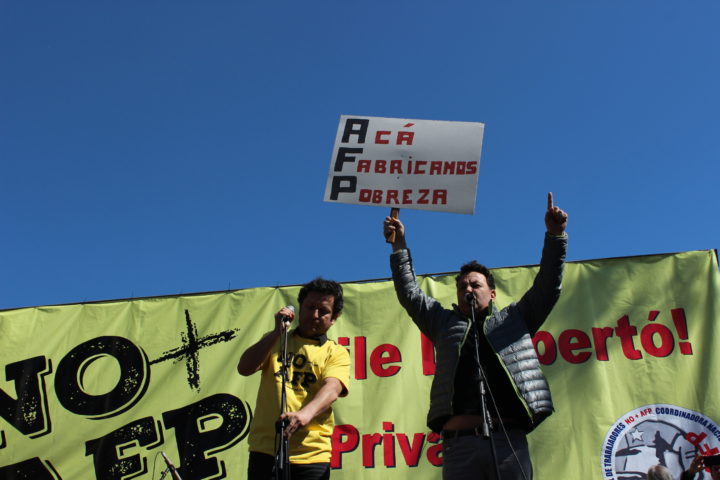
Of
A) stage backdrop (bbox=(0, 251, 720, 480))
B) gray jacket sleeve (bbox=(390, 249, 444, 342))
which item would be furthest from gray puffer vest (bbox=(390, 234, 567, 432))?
stage backdrop (bbox=(0, 251, 720, 480))

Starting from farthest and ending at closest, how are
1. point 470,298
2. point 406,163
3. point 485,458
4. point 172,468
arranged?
point 172,468 < point 406,163 < point 470,298 < point 485,458

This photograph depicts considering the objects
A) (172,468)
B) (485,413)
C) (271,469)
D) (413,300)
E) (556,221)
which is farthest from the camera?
(172,468)

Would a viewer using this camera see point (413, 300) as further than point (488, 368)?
Yes

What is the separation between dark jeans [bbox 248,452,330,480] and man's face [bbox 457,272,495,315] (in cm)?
90

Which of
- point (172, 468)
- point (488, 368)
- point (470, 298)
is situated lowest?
point (172, 468)

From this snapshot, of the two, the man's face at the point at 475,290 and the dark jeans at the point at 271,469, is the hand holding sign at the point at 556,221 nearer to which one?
the man's face at the point at 475,290

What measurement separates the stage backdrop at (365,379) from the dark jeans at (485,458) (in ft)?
7.54

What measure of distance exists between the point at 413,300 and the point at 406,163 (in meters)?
1.00

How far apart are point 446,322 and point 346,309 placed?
8.30 ft

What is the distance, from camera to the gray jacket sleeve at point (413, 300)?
2.67 metres

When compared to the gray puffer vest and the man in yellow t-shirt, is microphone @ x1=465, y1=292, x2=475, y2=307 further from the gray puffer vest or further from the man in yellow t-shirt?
the man in yellow t-shirt

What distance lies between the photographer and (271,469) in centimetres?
230

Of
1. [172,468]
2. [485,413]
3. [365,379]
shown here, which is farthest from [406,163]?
[172,468]

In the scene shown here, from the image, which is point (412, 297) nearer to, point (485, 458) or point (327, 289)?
point (327, 289)
